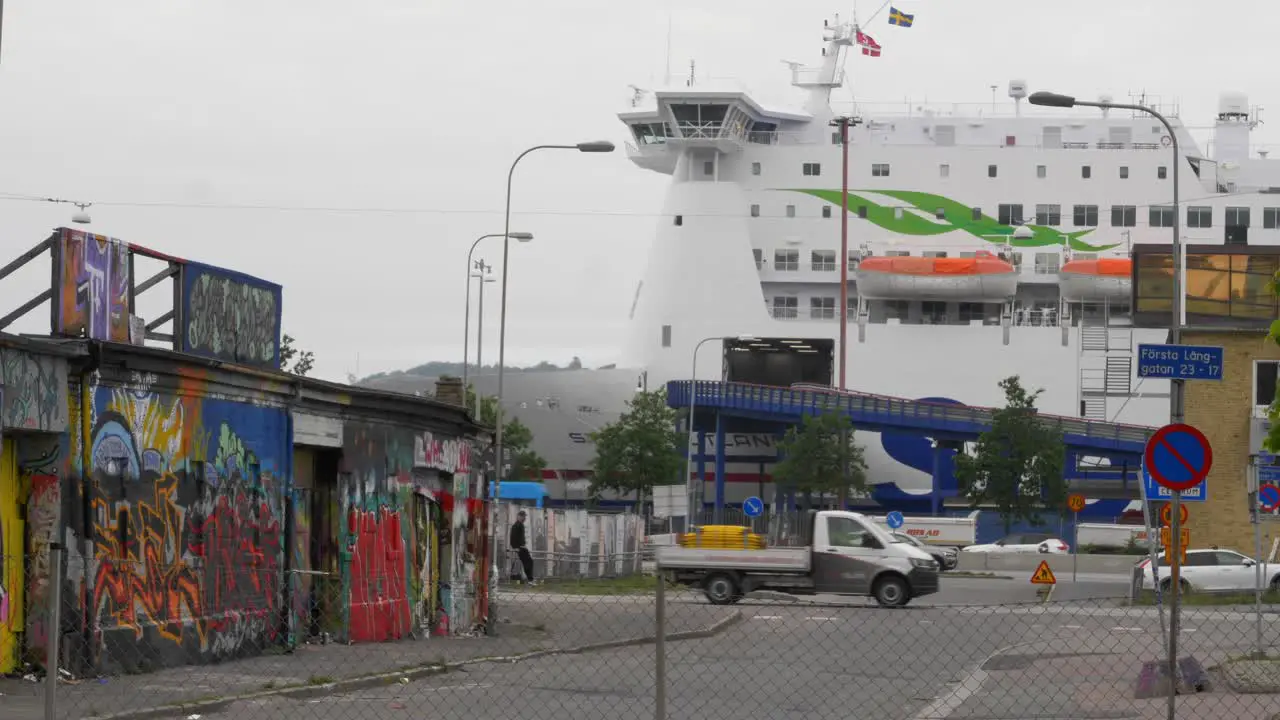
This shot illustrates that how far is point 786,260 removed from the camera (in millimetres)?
82812

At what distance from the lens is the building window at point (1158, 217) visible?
82.2 m

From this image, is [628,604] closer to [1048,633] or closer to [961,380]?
[1048,633]

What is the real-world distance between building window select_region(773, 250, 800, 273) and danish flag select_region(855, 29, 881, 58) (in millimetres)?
10717

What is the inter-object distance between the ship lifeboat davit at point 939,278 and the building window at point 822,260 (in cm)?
242

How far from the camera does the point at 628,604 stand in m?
27.7

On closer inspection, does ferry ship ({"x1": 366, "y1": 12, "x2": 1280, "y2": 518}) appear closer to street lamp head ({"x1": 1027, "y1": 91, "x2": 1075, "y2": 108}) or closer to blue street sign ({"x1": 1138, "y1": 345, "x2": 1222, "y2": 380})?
street lamp head ({"x1": 1027, "y1": 91, "x2": 1075, "y2": 108})

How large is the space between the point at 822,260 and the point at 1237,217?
19.4 m

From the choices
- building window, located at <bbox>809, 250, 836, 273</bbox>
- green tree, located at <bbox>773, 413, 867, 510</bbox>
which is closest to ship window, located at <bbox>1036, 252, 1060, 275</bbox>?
building window, located at <bbox>809, 250, 836, 273</bbox>

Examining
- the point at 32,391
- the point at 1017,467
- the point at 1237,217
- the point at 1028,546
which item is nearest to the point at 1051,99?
the point at 32,391

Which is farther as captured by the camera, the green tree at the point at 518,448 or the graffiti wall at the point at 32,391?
the green tree at the point at 518,448

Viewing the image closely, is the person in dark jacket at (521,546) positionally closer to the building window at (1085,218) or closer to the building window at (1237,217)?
the building window at (1085,218)

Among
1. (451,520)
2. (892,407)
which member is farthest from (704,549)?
(892,407)

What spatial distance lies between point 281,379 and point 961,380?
6537 cm

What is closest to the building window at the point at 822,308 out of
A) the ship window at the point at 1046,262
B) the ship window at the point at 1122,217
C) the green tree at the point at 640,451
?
→ the ship window at the point at 1046,262
